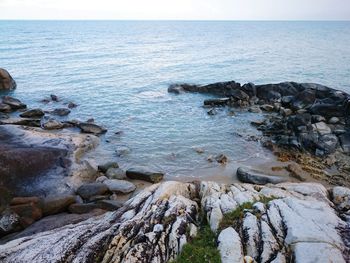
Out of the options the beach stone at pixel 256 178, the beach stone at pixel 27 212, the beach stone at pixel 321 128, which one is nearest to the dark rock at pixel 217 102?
the beach stone at pixel 321 128

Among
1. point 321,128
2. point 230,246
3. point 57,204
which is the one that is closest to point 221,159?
point 321,128

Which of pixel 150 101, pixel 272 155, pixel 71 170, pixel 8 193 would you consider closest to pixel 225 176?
pixel 272 155

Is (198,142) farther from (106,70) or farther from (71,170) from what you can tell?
(106,70)

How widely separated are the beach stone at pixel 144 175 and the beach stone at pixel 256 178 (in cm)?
460

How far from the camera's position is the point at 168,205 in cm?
1095

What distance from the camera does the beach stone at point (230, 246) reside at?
8.22 meters

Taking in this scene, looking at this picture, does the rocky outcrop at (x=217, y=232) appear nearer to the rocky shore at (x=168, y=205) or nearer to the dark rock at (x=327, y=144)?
the rocky shore at (x=168, y=205)

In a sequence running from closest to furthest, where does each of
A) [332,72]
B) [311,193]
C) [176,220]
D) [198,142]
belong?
[176,220]
[311,193]
[198,142]
[332,72]

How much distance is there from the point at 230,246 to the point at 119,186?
9788mm

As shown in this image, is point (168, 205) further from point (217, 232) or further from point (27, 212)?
point (27, 212)

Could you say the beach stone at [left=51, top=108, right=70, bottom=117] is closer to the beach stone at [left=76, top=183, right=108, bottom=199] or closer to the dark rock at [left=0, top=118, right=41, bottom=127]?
the dark rock at [left=0, top=118, right=41, bottom=127]

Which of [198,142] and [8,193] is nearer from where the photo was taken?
[8,193]

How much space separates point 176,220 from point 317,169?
43.8 feet

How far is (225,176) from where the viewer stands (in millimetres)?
19453
